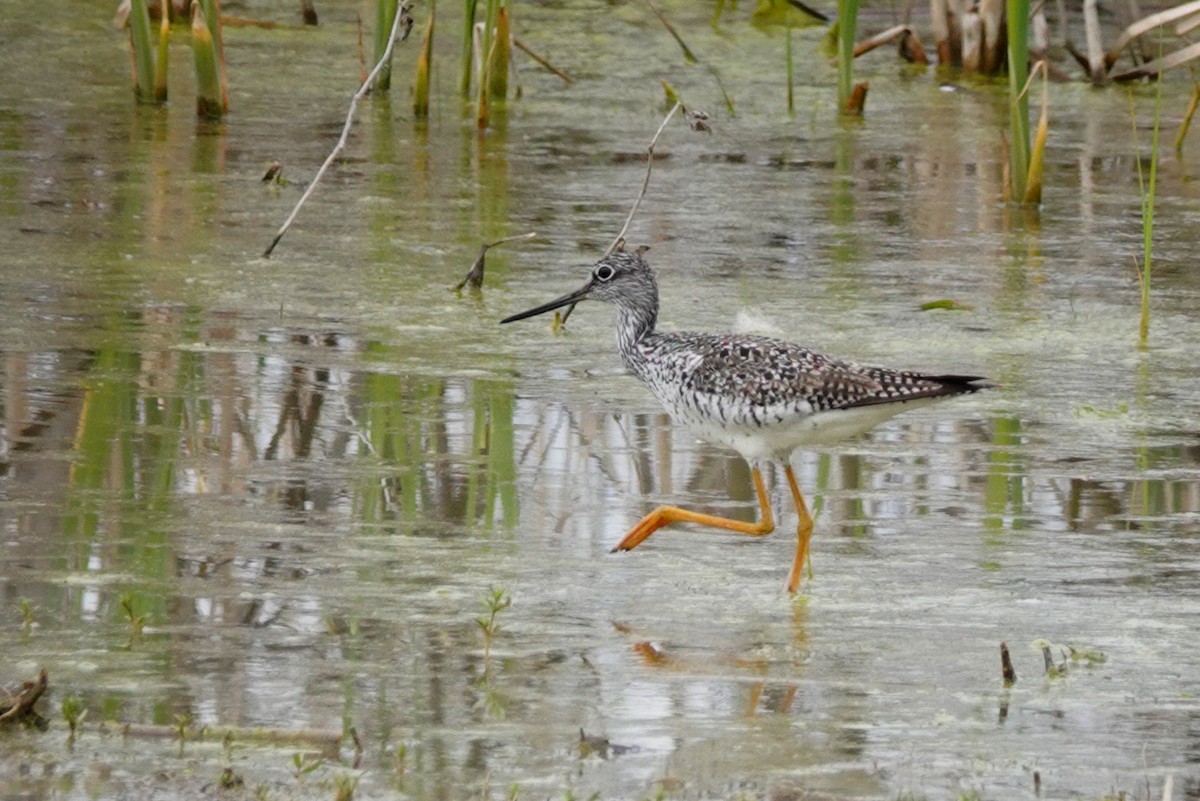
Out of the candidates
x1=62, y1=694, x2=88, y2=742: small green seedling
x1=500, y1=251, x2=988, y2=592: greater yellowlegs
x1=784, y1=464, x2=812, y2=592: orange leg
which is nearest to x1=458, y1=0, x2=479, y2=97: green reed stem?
x1=500, y1=251, x2=988, y2=592: greater yellowlegs

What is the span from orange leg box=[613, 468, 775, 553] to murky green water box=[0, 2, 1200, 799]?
0.36 ft

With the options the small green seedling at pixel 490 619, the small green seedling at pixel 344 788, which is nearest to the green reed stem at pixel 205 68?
the small green seedling at pixel 490 619

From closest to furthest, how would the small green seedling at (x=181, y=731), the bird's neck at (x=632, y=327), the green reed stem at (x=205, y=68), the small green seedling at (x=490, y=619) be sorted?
1. the small green seedling at (x=181, y=731)
2. the small green seedling at (x=490, y=619)
3. the bird's neck at (x=632, y=327)
4. the green reed stem at (x=205, y=68)

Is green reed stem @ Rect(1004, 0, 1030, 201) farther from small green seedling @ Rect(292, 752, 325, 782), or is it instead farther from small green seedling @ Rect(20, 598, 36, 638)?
small green seedling @ Rect(292, 752, 325, 782)

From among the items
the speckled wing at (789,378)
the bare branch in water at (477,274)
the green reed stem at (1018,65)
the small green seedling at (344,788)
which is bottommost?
the small green seedling at (344,788)

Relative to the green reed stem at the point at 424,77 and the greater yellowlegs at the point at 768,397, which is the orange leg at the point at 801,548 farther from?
the green reed stem at the point at 424,77

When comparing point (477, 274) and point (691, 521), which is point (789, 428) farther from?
point (477, 274)

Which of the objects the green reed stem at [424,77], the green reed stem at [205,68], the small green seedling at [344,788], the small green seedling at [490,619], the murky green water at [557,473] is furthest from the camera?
the green reed stem at [424,77]

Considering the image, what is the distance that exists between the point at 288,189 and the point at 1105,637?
6.52m

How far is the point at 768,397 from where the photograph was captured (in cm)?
556

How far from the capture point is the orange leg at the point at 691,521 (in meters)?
5.63

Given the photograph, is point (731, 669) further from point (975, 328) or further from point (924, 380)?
point (975, 328)

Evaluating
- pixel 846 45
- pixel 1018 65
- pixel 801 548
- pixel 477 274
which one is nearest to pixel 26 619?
pixel 801 548

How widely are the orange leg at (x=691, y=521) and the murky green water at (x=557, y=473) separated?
0.11 meters
